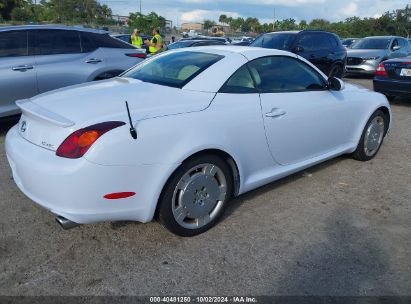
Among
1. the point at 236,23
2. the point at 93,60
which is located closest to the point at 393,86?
the point at 93,60

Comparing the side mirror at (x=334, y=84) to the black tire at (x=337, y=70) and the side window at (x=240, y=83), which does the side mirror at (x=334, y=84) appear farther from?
the black tire at (x=337, y=70)

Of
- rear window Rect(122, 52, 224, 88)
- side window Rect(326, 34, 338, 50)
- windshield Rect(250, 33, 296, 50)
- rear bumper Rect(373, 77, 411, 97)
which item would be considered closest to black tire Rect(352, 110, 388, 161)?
rear window Rect(122, 52, 224, 88)

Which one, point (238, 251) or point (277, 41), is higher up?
point (277, 41)

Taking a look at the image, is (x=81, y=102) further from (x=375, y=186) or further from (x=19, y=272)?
(x=375, y=186)

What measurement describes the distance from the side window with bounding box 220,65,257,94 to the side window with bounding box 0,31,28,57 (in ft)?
12.4

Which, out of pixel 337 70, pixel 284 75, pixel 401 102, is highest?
pixel 284 75

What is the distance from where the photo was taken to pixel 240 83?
338 cm

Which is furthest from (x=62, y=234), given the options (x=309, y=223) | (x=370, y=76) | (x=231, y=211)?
(x=370, y=76)

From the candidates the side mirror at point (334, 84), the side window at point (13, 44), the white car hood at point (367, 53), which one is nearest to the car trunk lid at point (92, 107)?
the side mirror at point (334, 84)

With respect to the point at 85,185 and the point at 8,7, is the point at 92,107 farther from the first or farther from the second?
the point at 8,7

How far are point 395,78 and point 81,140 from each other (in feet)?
25.9

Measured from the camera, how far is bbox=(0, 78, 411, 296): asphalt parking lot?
2.57 metres

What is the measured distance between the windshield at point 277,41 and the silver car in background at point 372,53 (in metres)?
4.30

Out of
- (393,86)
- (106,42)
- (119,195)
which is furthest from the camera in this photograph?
(393,86)
